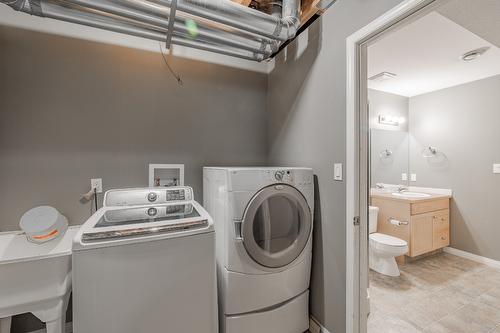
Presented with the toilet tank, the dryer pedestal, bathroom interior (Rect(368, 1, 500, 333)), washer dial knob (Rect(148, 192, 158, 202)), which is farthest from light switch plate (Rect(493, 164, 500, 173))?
washer dial knob (Rect(148, 192, 158, 202))

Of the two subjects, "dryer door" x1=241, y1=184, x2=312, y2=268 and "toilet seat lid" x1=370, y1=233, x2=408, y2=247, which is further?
"toilet seat lid" x1=370, y1=233, x2=408, y2=247

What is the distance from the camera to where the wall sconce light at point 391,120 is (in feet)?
11.5

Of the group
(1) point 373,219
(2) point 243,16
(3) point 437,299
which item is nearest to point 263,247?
(2) point 243,16

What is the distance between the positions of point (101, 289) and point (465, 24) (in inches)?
116

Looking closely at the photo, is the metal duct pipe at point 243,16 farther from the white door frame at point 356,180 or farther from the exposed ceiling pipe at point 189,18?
the white door frame at point 356,180

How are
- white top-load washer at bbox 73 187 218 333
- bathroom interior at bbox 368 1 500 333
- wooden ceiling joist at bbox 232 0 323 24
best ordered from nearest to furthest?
white top-load washer at bbox 73 187 218 333 < wooden ceiling joist at bbox 232 0 323 24 < bathroom interior at bbox 368 1 500 333

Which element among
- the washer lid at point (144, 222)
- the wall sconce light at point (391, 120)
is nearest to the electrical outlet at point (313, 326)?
the washer lid at point (144, 222)

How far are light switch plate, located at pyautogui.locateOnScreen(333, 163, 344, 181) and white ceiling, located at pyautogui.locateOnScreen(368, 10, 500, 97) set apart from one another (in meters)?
1.23

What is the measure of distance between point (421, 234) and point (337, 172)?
7.56 feet

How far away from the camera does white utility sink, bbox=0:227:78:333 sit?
3.66 feet

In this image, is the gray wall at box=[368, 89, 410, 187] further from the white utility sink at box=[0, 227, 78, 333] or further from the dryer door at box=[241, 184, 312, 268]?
the white utility sink at box=[0, 227, 78, 333]

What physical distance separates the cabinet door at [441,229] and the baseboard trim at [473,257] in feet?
0.42

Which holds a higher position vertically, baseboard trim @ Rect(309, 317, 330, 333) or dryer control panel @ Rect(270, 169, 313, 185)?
dryer control panel @ Rect(270, 169, 313, 185)

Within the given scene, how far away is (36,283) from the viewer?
1.15 metres
